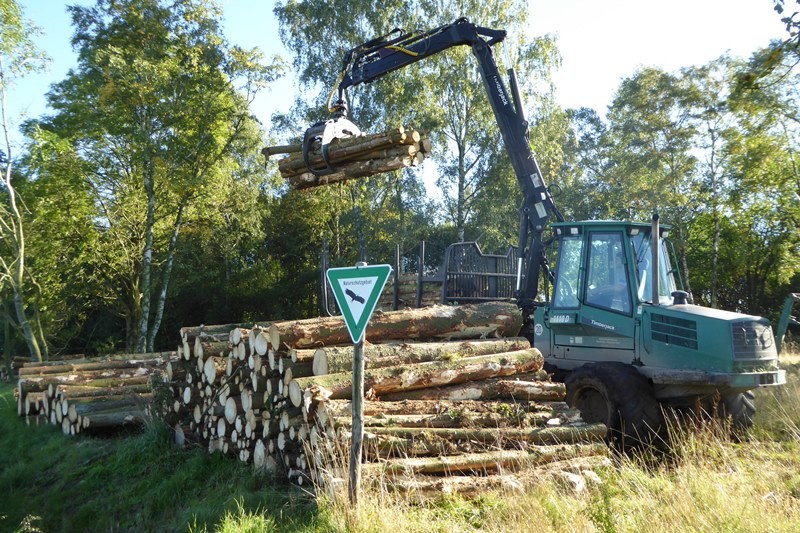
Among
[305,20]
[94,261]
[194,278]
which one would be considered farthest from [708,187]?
[94,261]

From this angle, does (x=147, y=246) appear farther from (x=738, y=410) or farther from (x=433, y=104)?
(x=738, y=410)

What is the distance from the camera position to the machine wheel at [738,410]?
7.93 metres

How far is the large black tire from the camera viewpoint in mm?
7273

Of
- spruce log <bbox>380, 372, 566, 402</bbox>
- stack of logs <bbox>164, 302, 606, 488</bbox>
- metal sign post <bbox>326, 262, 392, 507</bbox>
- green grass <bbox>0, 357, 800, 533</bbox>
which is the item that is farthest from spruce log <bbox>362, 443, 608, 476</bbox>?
spruce log <bbox>380, 372, 566, 402</bbox>

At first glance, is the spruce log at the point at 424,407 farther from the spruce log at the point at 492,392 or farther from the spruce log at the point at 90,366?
the spruce log at the point at 90,366

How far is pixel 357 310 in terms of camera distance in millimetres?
4969

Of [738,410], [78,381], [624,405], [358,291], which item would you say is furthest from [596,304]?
[78,381]

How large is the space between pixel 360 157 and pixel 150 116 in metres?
15.2

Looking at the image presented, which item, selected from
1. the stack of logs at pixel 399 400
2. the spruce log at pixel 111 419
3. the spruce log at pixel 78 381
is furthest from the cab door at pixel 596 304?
the spruce log at pixel 78 381

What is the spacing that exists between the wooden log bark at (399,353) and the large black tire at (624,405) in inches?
44.6

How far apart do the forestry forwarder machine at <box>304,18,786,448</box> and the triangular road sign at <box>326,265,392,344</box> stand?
1824 millimetres

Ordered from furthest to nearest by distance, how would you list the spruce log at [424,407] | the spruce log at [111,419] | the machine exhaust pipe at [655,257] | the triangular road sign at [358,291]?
the spruce log at [111,419] < the machine exhaust pipe at [655,257] < the spruce log at [424,407] < the triangular road sign at [358,291]

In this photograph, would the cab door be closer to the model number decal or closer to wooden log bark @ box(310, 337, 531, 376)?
the model number decal

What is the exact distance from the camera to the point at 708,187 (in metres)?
25.2
